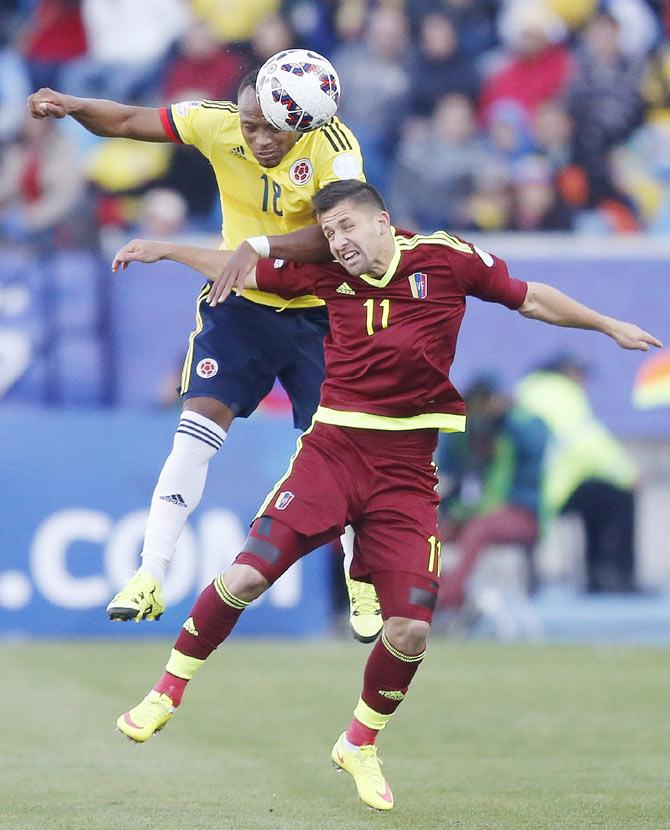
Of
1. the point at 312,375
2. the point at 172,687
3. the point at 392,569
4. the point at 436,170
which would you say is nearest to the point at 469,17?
the point at 436,170

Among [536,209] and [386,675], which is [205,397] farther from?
[536,209]

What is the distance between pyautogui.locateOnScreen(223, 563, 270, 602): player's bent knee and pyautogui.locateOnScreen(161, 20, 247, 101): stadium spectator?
28.0ft

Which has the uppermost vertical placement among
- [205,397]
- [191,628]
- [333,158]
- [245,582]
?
[333,158]

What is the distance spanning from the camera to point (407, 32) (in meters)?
14.5

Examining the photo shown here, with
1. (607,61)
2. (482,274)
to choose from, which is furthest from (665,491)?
(482,274)

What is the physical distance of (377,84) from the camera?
1432 cm

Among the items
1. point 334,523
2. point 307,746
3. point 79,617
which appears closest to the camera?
point 334,523

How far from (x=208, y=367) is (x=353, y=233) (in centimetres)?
120

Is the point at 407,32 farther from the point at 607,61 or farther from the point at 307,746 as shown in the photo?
the point at 307,746

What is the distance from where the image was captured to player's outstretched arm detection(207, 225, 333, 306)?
6.32 meters

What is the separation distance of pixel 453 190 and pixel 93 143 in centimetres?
322

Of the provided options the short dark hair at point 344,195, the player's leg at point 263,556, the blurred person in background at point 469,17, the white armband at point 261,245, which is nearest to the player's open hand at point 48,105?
the white armband at point 261,245

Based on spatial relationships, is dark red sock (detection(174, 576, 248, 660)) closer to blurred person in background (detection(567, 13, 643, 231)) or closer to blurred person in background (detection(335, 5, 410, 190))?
blurred person in background (detection(335, 5, 410, 190))

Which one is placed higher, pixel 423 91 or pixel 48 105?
pixel 423 91
